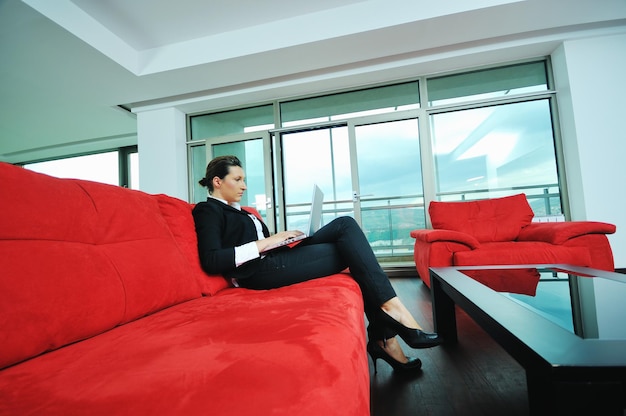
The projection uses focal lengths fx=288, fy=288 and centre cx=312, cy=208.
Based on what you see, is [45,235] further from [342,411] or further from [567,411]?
[567,411]

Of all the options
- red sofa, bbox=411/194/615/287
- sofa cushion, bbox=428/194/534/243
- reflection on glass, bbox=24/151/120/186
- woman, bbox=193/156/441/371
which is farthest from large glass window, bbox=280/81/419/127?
reflection on glass, bbox=24/151/120/186

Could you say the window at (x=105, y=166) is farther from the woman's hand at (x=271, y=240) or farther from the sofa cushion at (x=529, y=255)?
the sofa cushion at (x=529, y=255)

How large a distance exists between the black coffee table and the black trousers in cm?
30

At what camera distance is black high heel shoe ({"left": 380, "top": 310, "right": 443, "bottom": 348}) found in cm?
108

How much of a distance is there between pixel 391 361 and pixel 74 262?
1134 mm

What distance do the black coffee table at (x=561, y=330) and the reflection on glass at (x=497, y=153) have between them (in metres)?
2.73

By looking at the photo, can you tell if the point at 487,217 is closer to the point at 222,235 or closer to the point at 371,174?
the point at 371,174

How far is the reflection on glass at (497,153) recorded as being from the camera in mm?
3596

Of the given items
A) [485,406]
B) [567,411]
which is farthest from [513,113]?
[567,411]

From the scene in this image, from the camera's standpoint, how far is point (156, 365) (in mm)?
466

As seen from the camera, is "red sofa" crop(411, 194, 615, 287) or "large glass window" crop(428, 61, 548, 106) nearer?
"red sofa" crop(411, 194, 615, 287)

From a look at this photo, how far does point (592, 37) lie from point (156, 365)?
192 inches

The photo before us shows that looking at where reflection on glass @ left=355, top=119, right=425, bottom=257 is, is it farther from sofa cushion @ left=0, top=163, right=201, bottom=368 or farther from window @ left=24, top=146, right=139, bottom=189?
window @ left=24, top=146, right=139, bottom=189

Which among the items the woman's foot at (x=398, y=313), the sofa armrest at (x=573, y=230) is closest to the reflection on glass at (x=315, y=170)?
the sofa armrest at (x=573, y=230)
